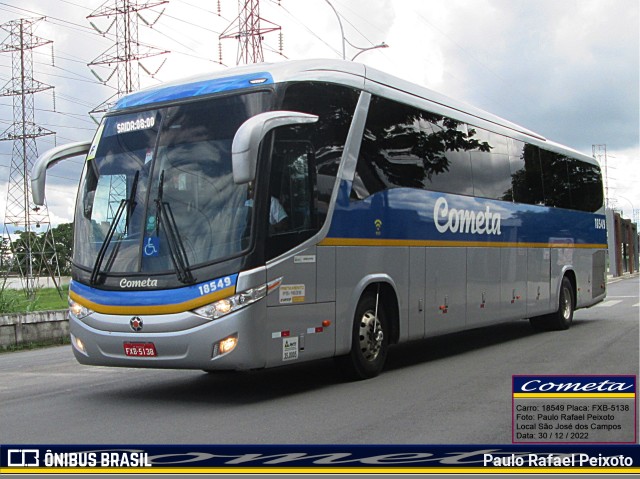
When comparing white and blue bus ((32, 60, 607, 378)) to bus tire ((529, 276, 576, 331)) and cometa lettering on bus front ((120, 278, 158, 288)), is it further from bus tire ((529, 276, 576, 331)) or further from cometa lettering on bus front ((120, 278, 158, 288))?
bus tire ((529, 276, 576, 331))

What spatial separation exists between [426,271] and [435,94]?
9.30 ft

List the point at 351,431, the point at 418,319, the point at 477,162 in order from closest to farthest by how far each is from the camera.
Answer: the point at 351,431
the point at 418,319
the point at 477,162

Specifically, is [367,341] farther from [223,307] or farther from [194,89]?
[194,89]

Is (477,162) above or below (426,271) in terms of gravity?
above

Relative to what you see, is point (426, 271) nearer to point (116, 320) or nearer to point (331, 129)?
point (331, 129)

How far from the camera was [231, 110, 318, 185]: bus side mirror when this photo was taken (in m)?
8.80

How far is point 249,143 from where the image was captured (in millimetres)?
8922

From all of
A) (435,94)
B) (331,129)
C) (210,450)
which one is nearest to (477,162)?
(435,94)

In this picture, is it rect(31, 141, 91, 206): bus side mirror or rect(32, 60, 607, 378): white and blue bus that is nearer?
rect(32, 60, 607, 378): white and blue bus

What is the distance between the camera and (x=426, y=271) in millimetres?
Result: 13062

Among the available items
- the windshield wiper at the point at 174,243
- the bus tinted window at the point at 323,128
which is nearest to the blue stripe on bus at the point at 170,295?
the windshield wiper at the point at 174,243

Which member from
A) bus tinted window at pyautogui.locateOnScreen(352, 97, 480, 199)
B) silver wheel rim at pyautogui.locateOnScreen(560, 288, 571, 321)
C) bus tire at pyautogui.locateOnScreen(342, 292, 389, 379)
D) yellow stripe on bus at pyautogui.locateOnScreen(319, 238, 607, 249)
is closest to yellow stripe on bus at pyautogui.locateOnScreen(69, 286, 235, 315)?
yellow stripe on bus at pyautogui.locateOnScreen(319, 238, 607, 249)

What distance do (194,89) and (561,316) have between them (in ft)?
35.8

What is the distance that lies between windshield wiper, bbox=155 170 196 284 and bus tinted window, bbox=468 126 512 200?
21.0 ft
